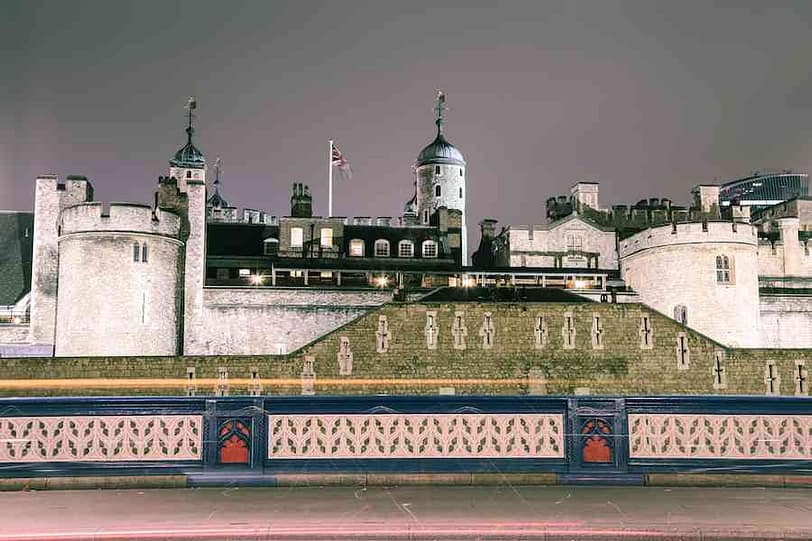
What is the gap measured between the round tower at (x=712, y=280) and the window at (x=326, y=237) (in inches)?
783

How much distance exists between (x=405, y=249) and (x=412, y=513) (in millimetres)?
45005

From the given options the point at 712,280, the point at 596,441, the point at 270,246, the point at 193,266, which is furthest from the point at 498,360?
the point at 596,441

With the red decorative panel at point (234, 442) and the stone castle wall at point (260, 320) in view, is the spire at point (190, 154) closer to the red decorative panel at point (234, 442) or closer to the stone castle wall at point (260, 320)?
the stone castle wall at point (260, 320)

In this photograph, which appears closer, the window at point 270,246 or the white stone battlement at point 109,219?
the white stone battlement at point 109,219

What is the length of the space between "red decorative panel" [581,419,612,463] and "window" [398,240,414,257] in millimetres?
42728

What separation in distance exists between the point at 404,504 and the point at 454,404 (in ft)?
6.66

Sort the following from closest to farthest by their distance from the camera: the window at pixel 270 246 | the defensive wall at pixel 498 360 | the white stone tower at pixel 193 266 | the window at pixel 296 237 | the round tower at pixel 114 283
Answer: the defensive wall at pixel 498 360, the round tower at pixel 114 283, the white stone tower at pixel 193 266, the window at pixel 296 237, the window at pixel 270 246

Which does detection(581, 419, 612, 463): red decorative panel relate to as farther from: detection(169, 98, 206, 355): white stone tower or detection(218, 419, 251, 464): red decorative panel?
detection(169, 98, 206, 355): white stone tower

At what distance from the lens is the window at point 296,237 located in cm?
5381

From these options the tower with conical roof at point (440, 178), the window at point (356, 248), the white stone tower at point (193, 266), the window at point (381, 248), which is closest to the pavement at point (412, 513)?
the white stone tower at point (193, 266)

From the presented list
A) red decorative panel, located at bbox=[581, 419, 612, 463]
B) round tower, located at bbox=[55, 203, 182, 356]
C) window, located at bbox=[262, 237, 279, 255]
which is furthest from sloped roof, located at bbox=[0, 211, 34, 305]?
red decorative panel, located at bbox=[581, 419, 612, 463]

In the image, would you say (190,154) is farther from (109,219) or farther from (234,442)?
(234,442)

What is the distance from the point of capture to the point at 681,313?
4462 cm

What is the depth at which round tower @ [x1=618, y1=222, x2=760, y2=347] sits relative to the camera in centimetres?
4394
